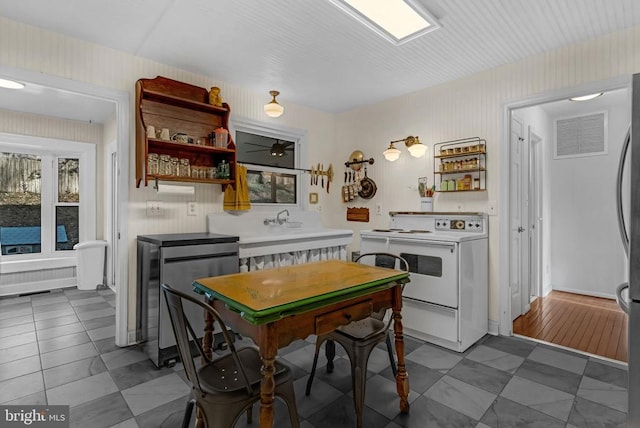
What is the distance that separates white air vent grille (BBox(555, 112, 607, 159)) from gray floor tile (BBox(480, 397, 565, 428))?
378 centimetres

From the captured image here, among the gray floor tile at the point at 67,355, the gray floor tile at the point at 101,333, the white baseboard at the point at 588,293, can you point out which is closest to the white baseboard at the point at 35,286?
the gray floor tile at the point at 101,333

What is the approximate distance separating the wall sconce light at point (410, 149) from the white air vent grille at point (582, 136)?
2.39 m

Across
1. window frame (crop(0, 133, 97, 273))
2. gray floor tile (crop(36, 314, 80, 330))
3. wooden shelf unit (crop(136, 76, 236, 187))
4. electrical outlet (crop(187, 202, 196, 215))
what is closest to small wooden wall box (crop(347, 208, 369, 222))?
wooden shelf unit (crop(136, 76, 236, 187))

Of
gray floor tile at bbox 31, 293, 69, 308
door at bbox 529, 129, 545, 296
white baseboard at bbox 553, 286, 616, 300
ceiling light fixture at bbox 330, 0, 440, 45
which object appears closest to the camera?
ceiling light fixture at bbox 330, 0, 440, 45

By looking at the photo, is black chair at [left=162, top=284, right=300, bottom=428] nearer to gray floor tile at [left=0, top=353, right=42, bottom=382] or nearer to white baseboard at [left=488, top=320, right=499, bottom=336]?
gray floor tile at [left=0, top=353, right=42, bottom=382]

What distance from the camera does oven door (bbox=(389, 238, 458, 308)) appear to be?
105 inches

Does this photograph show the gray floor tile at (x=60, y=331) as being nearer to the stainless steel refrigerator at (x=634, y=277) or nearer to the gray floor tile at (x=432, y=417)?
the gray floor tile at (x=432, y=417)

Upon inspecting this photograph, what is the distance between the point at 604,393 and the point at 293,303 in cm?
216

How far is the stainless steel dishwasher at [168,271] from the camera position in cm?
240

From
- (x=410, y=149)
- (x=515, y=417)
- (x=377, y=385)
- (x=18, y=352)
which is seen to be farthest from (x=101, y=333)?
(x=410, y=149)

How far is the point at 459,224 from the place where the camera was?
319 centimetres

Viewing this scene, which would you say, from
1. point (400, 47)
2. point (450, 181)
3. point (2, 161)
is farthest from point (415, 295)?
point (2, 161)

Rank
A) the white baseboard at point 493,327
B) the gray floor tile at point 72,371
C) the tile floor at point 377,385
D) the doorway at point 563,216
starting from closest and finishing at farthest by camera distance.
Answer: the tile floor at point 377,385, the gray floor tile at point 72,371, the white baseboard at point 493,327, the doorway at point 563,216

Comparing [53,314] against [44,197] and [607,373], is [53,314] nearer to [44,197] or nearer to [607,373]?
[44,197]
